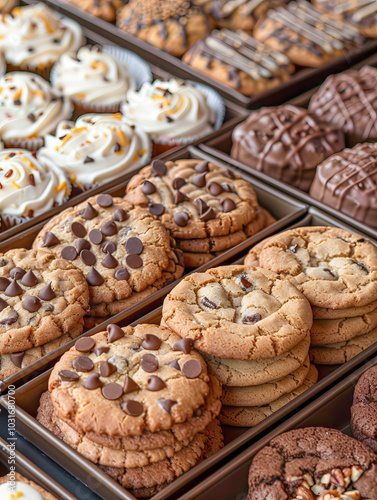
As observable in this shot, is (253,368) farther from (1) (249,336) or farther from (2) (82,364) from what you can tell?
(2) (82,364)

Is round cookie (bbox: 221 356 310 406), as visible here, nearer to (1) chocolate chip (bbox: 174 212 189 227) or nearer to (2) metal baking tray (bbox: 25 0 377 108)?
(1) chocolate chip (bbox: 174 212 189 227)

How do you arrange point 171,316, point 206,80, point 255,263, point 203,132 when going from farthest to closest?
point 206,80, point 203,132, point 255,263, point 171,316

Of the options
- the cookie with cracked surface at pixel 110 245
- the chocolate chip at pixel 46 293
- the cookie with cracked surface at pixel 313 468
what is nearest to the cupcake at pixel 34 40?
the cookie with cracked surface at pixel 110 245

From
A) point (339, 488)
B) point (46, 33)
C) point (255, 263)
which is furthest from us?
point (46, 33)

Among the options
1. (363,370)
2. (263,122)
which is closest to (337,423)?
(363,370)

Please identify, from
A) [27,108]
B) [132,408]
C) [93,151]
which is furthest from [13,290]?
[27,108]

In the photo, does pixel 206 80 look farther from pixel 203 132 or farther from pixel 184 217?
pixel 184 217
